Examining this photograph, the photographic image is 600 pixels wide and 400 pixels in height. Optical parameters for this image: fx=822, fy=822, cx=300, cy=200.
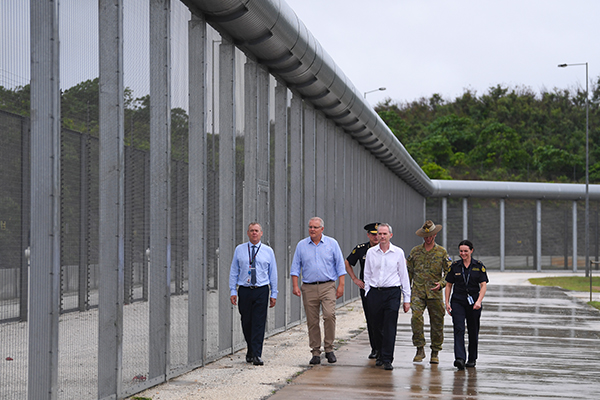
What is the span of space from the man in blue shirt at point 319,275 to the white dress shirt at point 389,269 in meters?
0.51

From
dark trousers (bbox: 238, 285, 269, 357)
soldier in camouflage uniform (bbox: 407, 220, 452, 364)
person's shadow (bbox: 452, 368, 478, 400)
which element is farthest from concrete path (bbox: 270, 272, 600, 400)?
dark trousers (bbox: 238, 285, 269, 357)

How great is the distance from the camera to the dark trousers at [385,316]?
10.5m

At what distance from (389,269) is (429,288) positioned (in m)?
0.71

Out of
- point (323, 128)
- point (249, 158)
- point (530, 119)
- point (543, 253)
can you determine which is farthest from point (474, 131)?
point (249, 158)

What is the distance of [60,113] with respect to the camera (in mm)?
6797

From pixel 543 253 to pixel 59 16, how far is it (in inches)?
1674

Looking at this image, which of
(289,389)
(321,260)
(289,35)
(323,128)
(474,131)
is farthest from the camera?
(474,131)

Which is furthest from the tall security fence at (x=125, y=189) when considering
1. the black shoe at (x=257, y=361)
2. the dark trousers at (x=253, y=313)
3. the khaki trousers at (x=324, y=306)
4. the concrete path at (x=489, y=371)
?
the concrete path at (x=489, y=371)

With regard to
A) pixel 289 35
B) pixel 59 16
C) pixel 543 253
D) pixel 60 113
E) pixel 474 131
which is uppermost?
pixel 474 131

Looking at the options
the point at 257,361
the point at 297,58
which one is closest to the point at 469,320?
the point at 257,361

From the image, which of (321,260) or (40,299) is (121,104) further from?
(321,260)

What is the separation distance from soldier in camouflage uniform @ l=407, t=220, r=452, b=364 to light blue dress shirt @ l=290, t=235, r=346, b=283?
3.28ft

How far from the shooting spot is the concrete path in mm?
8773

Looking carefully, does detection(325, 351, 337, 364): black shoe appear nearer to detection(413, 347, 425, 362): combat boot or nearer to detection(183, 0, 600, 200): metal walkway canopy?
detection(413, 347, 425, 362): combat boot
